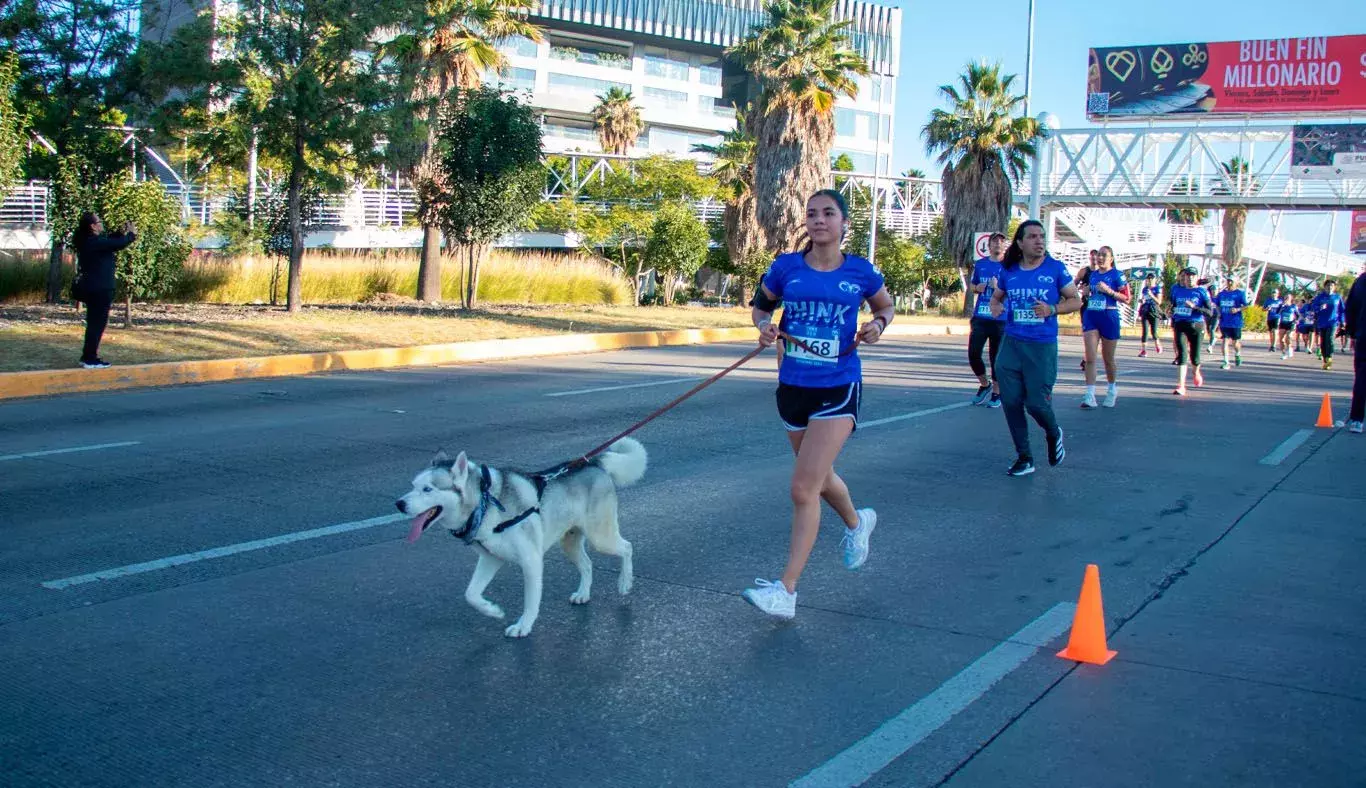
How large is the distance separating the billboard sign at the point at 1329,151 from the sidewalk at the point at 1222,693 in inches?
1553

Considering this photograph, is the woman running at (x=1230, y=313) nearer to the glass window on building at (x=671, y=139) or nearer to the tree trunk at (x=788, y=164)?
the tree trunk at (x=788, y=164)

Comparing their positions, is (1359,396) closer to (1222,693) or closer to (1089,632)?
(1089,632)

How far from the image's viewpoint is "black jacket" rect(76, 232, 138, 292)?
14.4 m

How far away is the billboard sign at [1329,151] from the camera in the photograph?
41719mm

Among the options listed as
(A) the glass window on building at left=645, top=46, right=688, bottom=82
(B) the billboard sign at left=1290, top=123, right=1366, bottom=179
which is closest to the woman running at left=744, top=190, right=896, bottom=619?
(B) the billboard sign at left=1290, top=123, right=1366, bottom=179

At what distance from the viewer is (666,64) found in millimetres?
88938

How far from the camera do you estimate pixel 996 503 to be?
28.7 feet

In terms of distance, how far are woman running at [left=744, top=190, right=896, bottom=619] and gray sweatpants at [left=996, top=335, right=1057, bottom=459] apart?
4383 millimetres

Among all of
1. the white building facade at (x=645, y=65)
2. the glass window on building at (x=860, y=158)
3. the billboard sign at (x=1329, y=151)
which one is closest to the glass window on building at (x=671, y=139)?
the white building facade at (x=645, y=65)

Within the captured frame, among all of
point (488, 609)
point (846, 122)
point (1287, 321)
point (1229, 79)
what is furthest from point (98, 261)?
point (846, 122)

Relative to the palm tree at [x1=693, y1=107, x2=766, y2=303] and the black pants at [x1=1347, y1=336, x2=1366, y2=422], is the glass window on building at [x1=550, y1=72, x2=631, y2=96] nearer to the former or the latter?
the palm tree at [x1=693, y1=107, x2=766, y2=303]

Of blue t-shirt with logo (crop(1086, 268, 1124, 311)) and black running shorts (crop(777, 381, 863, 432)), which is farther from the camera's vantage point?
blue t-shirt with logo (crop(1086, 268, 1124, 311))

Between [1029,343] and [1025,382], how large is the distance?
1.03 feet

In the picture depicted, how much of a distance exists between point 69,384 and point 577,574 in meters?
9.73
